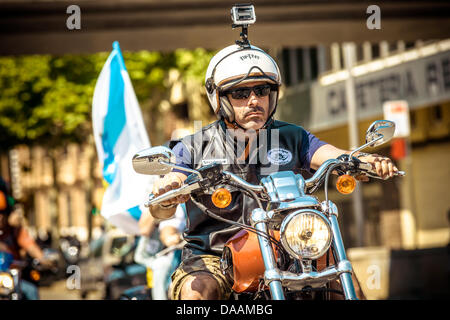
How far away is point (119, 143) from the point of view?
329 inches

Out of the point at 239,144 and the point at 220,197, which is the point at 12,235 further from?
the point at 220,197

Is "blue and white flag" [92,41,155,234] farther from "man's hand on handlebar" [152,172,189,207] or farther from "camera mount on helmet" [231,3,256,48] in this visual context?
"man's hand on handlebar" [152,172,189,207]

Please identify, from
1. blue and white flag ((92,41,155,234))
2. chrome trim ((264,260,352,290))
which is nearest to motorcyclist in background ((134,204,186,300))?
blue and white flag ((92,41,155,234))

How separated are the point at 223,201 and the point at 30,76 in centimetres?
2325

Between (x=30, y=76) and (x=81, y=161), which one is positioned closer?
(x=30, y=76)

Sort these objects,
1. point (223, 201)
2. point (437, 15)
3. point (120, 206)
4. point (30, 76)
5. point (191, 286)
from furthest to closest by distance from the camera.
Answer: point (30, 76) < point (437, 15) < point (120, 206) < point (191, 286) < point (223, 201)

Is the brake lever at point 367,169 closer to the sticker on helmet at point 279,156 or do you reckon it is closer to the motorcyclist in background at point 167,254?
the sticker on helmet at point 279,156

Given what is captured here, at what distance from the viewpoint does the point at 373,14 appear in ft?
42.2

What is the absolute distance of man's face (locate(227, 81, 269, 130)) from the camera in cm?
417

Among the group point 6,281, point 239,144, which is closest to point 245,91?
point 239,144

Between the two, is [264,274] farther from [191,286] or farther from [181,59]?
[181,59]

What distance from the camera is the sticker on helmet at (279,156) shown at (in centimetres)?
416

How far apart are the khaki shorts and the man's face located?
2.28 ft

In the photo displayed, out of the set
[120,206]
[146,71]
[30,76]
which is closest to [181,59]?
[146,71]
